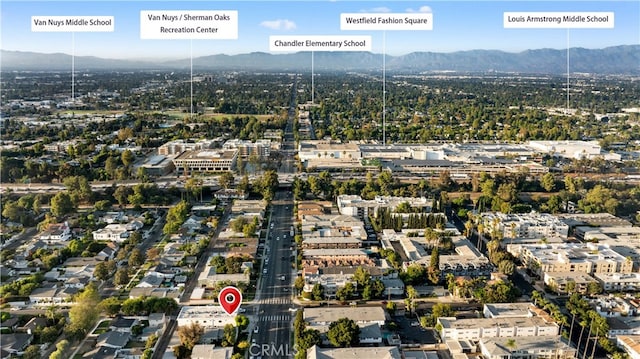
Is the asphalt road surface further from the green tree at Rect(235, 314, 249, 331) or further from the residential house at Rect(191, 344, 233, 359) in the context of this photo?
the residential house at Rect(191, 344, 233, 359)

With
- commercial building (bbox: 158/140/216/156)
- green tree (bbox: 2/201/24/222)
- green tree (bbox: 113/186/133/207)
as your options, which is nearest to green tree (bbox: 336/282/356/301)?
green tree (bbox: 113/186/133/207)

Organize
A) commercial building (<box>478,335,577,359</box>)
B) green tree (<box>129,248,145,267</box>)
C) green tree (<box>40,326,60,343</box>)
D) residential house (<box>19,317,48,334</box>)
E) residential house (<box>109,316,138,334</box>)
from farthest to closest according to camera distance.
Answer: green tree (<box>129,248,145,267</box>) < residential house (<box>109,316,138,334</box>) < residential house (<box>19,317,48,334</box>) < green tree (<box>40,326,60,343</box>) < commercial building (<box>478,335,577,359</box>)

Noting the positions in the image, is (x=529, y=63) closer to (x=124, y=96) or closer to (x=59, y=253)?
(x=124, y=96)

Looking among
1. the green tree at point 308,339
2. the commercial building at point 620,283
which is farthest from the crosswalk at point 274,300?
the commercial building at point 620,283

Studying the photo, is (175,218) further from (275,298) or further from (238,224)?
(275,298)

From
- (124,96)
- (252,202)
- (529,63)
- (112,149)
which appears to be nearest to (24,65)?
(124,96)

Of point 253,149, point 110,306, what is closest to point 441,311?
point 110,306

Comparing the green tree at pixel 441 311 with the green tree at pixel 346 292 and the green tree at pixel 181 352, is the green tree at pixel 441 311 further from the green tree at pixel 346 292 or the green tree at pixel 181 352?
the green tree at pixel 181 352
